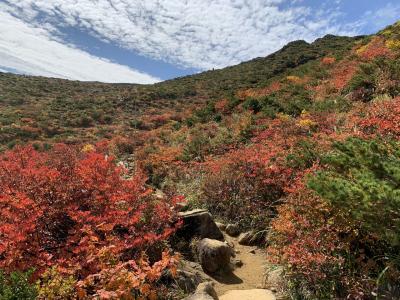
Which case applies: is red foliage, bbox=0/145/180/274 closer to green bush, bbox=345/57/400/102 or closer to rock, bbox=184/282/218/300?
rock, bbox=184/282/218/300

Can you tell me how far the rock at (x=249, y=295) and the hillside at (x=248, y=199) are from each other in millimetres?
275

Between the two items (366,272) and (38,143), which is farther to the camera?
(38,143)

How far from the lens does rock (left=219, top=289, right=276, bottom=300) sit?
6309 mm

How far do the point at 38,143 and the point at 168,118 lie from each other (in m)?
10.6

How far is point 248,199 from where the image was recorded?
391 inches

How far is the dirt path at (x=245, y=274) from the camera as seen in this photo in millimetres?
7218

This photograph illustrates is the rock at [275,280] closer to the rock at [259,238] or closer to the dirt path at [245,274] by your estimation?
the dirt path at [245,274]

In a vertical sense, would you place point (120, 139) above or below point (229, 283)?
above

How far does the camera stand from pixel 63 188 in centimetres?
781

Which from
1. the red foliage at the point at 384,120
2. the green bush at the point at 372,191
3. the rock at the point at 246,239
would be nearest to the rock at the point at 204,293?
the green bush at the point at 372,191

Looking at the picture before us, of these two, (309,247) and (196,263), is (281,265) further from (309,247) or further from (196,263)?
(196,263)

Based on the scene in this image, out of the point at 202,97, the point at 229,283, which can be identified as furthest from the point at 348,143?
the point at 202,97

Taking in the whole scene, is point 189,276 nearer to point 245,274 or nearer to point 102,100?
point 245,274

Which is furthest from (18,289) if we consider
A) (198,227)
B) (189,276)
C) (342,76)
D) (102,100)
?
(102,100)
